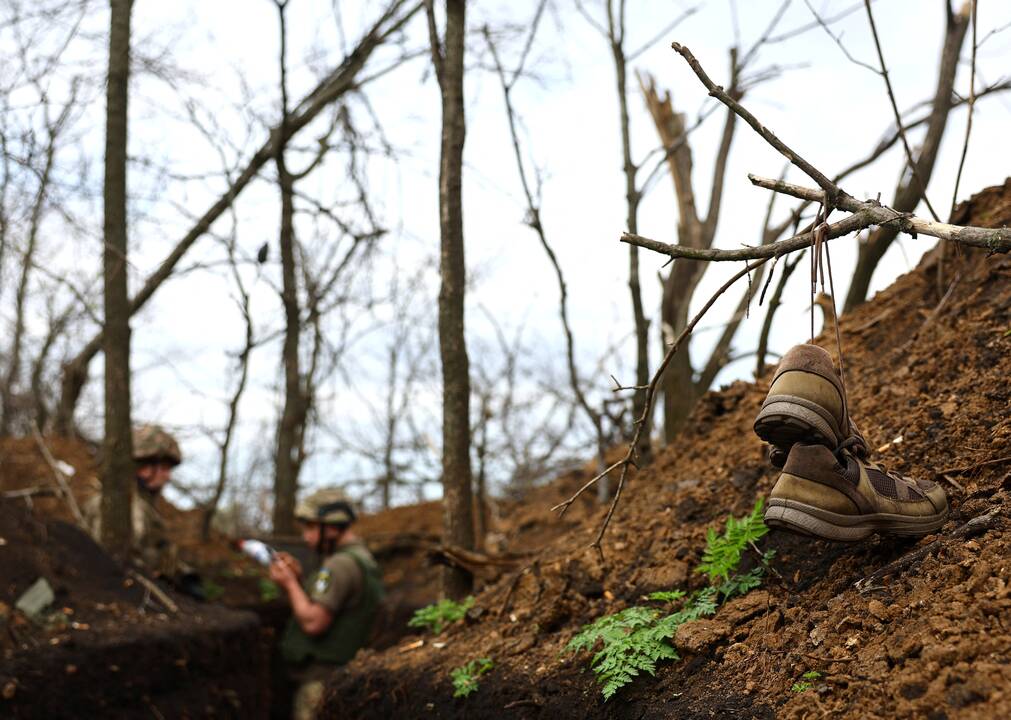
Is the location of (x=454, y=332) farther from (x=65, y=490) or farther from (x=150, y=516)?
(x=65, y=490)

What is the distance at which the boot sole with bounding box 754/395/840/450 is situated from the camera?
2.69 metres

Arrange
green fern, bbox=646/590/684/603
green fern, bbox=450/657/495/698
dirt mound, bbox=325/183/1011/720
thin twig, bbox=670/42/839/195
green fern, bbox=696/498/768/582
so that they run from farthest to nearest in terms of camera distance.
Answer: green fern, bbox=450/657/495/698, green fern, bbox=646/590/684/603, green fern, bbox=696/498/768/582, thin twig, bbox=670/42/839/195, dirt mound, bbox=325/183/1011/720

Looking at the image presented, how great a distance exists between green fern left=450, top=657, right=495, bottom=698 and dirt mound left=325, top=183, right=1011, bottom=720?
0.05m

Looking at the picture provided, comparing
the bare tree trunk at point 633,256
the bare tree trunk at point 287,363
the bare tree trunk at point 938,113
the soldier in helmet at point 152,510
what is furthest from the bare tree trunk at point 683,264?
the soldier in helmet at point 152,510

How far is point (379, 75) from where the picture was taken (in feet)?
33.0

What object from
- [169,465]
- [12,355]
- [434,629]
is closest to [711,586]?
[434,629]

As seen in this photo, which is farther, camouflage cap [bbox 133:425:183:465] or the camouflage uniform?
camouflage cap [bbox 133:425:183:465]

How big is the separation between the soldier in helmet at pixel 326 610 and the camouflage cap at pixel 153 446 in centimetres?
175

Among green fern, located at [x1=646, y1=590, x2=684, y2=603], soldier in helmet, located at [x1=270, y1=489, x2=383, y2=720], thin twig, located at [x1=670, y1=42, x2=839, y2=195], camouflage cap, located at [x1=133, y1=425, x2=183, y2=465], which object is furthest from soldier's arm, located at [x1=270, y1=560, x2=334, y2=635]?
thin twig, located at [x1=670, y1=42, x2=839, y2=195]

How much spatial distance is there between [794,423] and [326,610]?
5.01 metres

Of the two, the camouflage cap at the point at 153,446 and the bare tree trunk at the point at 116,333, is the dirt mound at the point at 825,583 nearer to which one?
the bare tree trunk at the point at 116,333

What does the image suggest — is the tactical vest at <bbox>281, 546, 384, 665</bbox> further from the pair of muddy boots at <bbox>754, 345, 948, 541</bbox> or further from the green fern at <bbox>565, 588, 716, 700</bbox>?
the pair of muddy boots at <bbox>754, 345, 948, 541</bbox>

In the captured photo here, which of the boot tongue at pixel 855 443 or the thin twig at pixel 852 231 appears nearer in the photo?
the thin twig at pixel 852 231

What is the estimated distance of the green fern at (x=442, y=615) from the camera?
16.0 ft
